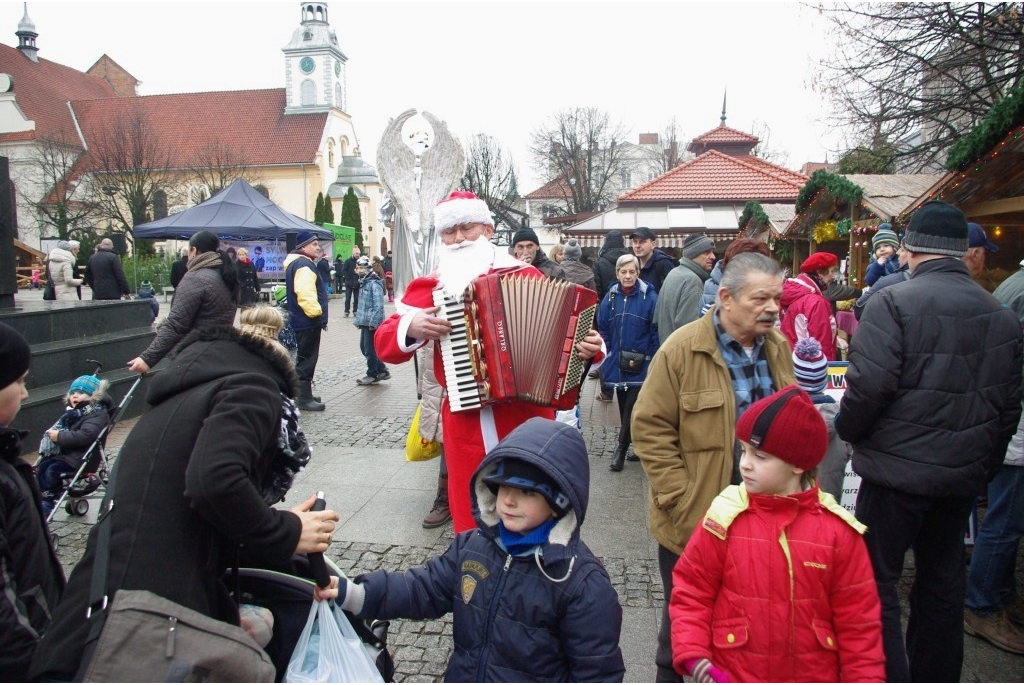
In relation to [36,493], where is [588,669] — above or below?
below

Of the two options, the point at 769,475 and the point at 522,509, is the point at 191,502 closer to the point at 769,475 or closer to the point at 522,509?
the point at 522,509

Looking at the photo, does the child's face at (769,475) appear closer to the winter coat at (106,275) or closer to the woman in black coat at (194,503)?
the woman in black coat at (194,503)

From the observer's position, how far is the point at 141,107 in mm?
59938

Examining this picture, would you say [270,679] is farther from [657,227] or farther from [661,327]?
[657,227]

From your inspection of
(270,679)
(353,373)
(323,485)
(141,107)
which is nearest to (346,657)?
(270,679)

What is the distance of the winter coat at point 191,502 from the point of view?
1849 millimetres

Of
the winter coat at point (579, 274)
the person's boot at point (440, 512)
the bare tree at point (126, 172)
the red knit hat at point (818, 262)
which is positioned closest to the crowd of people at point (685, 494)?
the person's boot at point (440, 512)

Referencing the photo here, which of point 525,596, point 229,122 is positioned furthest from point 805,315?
point 229,122

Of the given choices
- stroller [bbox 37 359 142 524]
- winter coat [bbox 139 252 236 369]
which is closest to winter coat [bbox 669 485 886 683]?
stroller [bbox 37 359 142 524]

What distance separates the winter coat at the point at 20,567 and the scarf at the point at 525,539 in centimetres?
136

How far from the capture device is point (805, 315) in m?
5.40

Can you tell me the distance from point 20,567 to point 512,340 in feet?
6.85

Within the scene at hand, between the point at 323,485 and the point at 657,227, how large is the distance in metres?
15.8

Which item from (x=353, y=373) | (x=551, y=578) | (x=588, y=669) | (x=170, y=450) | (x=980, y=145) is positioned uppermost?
(x=980, y=145)
